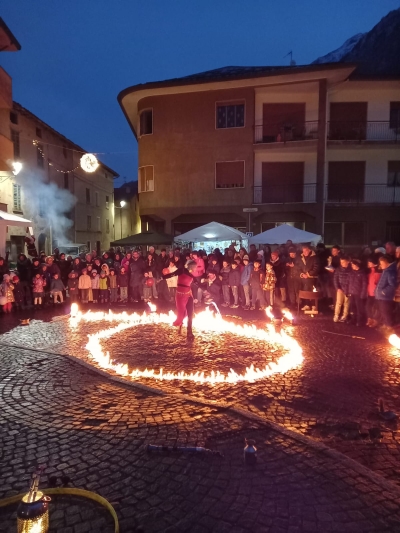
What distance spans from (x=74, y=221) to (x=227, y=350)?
30.0m

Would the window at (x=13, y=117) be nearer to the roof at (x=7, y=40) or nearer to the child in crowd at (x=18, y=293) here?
the roof at (x=7, y=40)

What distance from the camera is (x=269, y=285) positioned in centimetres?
1407

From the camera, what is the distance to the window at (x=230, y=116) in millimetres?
26094

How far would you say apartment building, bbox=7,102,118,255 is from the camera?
85.4 feet

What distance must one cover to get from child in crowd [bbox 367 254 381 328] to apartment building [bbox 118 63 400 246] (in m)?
14.0

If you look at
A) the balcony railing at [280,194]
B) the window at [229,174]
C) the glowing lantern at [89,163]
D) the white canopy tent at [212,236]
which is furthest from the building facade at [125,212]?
the glowing lantern at [89,163]

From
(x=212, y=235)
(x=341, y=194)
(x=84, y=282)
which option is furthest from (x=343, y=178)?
(x=84, y=282)

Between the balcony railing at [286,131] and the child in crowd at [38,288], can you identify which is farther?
the balcony railing at [286,131]

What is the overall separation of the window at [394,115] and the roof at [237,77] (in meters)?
4.01

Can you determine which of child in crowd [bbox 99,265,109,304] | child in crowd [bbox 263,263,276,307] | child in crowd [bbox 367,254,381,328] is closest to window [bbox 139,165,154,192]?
child in crowd [bbox 99,265,109,304]

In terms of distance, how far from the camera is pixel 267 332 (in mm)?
10734

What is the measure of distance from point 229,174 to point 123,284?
12.9m

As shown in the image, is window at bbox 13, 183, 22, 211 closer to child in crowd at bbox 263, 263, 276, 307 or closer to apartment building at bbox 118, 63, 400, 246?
apartment building at bbox 118, 63, 400, 246

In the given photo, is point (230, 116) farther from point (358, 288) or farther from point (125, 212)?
point (125, 212)
